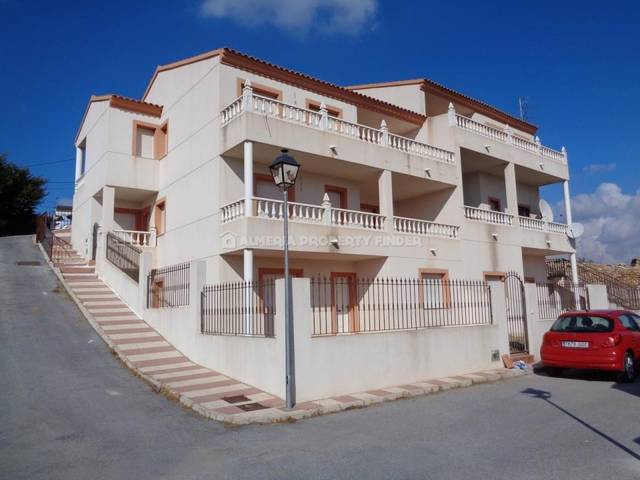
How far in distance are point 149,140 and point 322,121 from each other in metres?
7.85

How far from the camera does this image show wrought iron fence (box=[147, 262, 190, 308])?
41.1 feet

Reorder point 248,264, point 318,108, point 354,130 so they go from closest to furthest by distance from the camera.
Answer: point 248,264 → point 354,130 → point 318,108

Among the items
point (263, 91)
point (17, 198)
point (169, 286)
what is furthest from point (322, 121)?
point (17, 198)

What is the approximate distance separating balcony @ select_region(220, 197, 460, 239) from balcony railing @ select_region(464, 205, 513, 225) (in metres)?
1.09

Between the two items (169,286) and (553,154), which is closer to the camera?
(169,286)

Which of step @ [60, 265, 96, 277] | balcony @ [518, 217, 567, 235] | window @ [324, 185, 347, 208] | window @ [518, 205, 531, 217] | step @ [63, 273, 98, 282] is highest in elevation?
window @ [518, 205, 531, 217]

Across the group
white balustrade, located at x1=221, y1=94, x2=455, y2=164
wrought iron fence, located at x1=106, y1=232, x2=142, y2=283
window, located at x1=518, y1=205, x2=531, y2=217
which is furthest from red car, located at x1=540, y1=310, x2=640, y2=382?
window, located at x1=518, y1=205, x2=531, y2=217

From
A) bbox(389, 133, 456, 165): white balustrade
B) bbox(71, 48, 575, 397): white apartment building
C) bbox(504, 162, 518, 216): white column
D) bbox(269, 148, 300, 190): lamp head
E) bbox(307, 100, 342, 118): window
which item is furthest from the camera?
bbox(504, 162, 518, 216): white column

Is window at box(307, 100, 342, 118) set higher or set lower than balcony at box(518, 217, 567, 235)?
higher

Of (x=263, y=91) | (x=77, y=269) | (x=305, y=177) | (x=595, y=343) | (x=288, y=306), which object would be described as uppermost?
(x=263, y=91)

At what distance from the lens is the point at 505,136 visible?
21.2 m

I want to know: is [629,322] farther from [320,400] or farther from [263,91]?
[263,91]

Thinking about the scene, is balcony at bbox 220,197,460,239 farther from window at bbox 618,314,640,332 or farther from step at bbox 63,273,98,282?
window at bbox 618,314,640,332

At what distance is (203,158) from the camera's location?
1573cm
